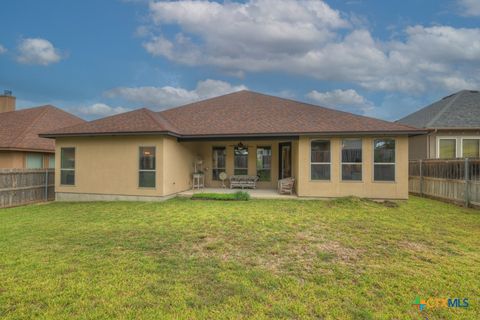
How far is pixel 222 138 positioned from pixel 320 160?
431 centimetres

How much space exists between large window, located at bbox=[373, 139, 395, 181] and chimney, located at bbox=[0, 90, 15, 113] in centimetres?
2243

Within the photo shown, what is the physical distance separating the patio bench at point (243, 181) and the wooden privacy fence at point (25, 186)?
8.52 meters

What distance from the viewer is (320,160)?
36.1 feet

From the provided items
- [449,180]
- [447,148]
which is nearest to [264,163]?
[449,180]

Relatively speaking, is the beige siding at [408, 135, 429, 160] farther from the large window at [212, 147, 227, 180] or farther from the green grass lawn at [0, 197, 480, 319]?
the large window at [212, 147, 227, 180]

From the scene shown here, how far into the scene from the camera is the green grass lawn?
9.63 feet

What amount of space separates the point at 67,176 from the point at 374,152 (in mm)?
13195

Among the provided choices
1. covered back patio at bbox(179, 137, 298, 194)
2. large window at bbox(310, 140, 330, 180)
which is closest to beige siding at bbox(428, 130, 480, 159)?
large window at bbox(310, 140, 330, 180)

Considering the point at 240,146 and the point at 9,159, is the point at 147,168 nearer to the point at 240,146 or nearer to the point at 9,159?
the point at 240,146

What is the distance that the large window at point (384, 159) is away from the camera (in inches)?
419

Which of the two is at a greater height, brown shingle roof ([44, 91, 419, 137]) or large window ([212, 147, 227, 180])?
brown shingle roof ([44, 91, 419, 137])

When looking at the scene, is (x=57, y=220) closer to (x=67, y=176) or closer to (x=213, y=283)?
(x=67, y=176)

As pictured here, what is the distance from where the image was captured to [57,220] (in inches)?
294

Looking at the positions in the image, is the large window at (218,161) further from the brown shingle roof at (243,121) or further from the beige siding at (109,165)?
the beige siding at (109,165)
